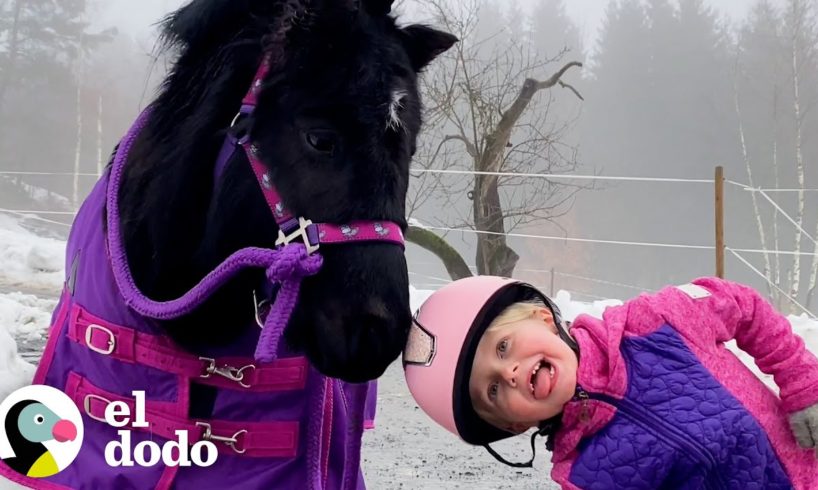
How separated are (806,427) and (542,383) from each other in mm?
511

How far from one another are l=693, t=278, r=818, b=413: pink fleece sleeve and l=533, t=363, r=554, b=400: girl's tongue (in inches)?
14.6

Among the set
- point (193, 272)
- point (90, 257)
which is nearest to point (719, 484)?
point (193, 272)

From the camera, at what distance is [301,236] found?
112 centimetres

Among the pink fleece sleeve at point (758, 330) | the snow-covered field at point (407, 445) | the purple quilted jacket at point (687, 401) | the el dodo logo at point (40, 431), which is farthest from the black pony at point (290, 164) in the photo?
the snow-covered field at point (407, 445)

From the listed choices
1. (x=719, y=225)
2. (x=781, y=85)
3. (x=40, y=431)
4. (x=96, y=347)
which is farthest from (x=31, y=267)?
(x=781, y=85)

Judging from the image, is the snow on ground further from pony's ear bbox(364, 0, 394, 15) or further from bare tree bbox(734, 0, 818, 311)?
bare tree bbox(734, 0, 818, 311)

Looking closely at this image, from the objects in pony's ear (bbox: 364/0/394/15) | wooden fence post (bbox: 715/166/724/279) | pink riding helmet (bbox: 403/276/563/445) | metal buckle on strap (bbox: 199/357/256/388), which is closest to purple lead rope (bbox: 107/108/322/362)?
metal buckle on strap (bbox: 199/357/256/388)

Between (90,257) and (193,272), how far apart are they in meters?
0.28

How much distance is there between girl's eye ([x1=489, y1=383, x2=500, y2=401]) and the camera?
129 cm

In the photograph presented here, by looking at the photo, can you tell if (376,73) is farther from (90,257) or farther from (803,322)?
Answer: (803,322)

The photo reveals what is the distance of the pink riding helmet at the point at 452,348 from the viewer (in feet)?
4.10

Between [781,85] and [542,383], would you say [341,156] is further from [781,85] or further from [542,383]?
[781,85]

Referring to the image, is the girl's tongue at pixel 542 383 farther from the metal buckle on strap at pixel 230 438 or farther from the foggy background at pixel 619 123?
the foggy background at pixel 619 123

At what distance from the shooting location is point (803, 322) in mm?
4680
